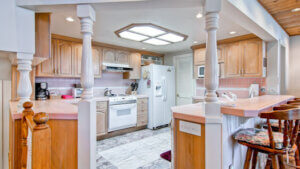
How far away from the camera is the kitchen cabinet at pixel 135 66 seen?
4.50m

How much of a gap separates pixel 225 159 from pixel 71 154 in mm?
1548

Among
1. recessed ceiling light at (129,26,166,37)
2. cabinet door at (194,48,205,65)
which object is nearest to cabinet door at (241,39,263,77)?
cabinet door at (194,48,205,65)

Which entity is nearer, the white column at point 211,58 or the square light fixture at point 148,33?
the white column at point 211,58

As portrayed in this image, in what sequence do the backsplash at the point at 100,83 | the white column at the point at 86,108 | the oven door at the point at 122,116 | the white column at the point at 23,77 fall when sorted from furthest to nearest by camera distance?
the oven door at the point at 122,116 → the backsplash at the point at 100,83 → the white column at the point at 23,77 → the white column at the point at 86,108

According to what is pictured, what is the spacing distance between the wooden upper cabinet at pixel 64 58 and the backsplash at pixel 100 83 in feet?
1.14

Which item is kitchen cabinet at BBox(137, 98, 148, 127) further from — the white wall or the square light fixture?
the white wall

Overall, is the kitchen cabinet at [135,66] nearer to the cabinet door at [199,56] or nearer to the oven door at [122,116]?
the oven door at [122,116]

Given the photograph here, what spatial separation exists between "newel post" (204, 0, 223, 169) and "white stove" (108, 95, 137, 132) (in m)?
2.76

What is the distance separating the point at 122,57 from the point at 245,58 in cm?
309

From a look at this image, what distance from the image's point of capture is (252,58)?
335 centimetres

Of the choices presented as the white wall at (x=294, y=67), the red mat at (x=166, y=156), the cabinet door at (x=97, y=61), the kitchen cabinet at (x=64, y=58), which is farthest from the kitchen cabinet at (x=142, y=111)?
the white wall at (x=294, y=67)

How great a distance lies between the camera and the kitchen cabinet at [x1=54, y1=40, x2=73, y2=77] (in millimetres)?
3322

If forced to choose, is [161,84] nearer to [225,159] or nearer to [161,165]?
[161,165]

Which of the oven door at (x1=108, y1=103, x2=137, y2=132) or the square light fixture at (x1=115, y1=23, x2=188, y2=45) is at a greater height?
the square light fixture at (x1=115, y1=23, x2=188, y2=45)
